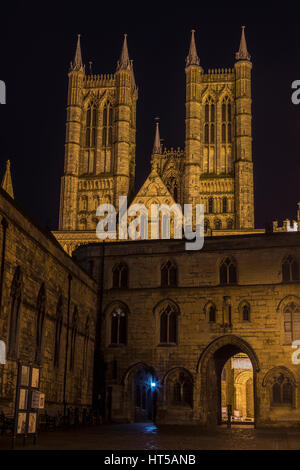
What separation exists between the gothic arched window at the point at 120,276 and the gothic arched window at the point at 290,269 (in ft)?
29.4

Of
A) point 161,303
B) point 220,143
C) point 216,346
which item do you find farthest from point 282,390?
point 220,143

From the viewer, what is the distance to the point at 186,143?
8519 centimetres

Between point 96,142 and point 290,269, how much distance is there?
56.4 m

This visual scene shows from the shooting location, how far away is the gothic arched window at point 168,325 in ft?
122

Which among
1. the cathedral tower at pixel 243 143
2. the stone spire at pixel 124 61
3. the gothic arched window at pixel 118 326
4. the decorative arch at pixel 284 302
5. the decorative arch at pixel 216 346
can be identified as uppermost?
the stone spire at pixel 124 61

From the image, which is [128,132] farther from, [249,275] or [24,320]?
[24,320]

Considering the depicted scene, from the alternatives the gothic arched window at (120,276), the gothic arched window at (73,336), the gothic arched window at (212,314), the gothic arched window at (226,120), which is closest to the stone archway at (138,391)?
the gothic arched window at (212,314)

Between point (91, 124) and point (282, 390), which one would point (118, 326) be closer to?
point (282, 390)

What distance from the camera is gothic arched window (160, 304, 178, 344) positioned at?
3706cm

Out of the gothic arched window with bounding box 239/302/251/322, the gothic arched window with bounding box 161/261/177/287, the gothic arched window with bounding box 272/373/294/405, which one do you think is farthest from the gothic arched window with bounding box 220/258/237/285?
the gothic arched window with bounding box 272/373/294/405

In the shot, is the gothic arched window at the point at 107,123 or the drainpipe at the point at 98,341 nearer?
the drainpipe at the point at 98,341

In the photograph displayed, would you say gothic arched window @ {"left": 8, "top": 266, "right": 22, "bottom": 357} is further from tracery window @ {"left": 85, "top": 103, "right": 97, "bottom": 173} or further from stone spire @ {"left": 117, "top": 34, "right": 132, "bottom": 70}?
stone spire @ {"left": 117, "top": 34, "right": 132, "bottom": 70}

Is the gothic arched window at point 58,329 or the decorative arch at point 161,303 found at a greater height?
the decorative arch at point 161,303

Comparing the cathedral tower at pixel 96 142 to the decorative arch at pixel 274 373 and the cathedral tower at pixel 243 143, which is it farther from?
the decorative arch at pixel 274 373
